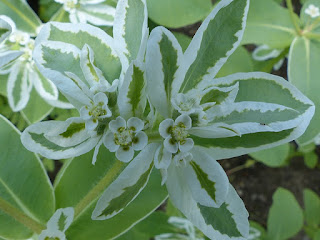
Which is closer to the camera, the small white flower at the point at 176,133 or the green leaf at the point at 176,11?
the small white flower at the point at 176,133

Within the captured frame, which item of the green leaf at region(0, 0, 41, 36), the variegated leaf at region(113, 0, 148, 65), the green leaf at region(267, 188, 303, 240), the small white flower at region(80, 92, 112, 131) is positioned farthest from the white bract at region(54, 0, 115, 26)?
the green leaf at region(267, 188, 303, 240)

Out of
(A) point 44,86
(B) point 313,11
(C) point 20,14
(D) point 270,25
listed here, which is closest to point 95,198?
(A) point 44,86

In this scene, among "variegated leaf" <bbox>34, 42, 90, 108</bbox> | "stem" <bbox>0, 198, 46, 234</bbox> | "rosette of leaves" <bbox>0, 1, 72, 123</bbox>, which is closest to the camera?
"variegated leaf" <bbox>34, 42, 90, 108</bbox>

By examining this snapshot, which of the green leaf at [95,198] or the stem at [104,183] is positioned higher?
the stem at [104,183]

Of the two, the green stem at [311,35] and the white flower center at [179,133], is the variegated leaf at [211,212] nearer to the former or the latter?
the white flower center at [179,133]

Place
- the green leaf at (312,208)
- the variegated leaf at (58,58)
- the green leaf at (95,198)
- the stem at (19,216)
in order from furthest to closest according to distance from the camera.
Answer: the green leaf at (312,208) < the green leaf at (95,198) < the stem at (19,216) < the variegated leaf at (58,58)

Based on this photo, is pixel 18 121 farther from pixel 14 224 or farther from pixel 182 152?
pixel 182 152

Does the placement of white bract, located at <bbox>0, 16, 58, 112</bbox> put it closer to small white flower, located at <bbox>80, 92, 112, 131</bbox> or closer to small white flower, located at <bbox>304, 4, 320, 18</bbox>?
small white flower, located at <bbox>80, 92, 112, 131</bbox>

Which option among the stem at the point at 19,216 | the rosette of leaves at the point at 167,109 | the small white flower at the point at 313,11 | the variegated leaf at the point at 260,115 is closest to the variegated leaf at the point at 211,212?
the rosette of leaves at the point at 167,109
